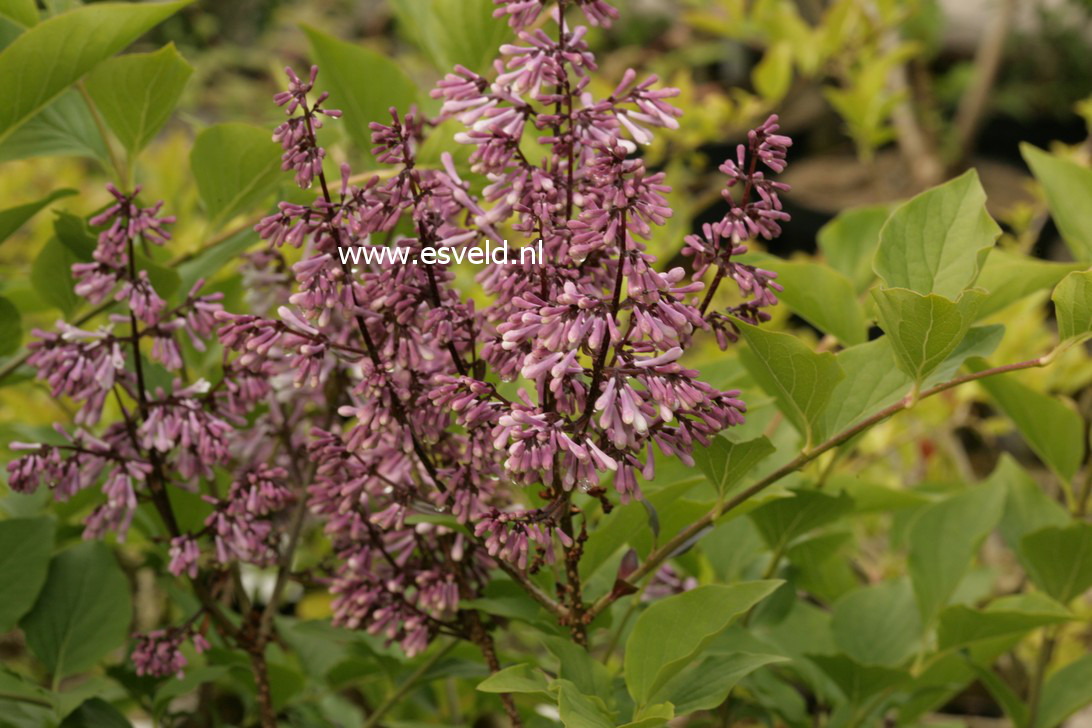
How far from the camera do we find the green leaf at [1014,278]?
780mm

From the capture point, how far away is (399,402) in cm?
60

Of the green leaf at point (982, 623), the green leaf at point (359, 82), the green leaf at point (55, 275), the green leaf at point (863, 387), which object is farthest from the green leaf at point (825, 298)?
the green leaf at point (55, 275)

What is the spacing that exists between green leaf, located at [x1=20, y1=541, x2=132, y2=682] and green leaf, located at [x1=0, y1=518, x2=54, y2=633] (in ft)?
0.11

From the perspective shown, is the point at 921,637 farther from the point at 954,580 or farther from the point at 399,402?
the point at 399,402

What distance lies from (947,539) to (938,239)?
0.32 m

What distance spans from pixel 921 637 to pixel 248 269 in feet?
1.99

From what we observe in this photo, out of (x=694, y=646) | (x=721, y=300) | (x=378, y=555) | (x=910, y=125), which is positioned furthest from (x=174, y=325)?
(x=910, y=125)

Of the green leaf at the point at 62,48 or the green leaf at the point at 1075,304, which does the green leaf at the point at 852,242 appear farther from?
the green leaf at the point at 62,48

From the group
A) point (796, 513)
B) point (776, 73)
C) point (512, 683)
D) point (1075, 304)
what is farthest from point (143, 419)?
point (776, 73)

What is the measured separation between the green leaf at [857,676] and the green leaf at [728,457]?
0.25m

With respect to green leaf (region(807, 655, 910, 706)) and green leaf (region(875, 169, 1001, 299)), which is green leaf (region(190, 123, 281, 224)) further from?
green leaf (region(807, 655, 910, 706))

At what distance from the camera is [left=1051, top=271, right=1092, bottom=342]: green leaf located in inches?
23.8

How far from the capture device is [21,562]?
0.80 metres

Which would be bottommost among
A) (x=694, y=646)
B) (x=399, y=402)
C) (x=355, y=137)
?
(x=694, y=646)
